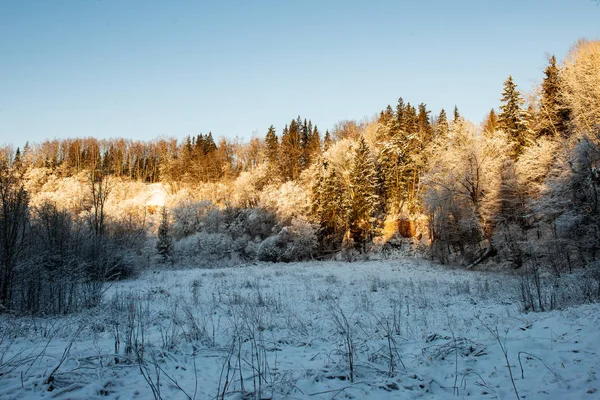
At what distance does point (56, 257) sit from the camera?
11625 mm

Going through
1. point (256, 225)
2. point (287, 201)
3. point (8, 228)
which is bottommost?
point (8, 228)

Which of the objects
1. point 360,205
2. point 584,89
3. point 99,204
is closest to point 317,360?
point 99,204

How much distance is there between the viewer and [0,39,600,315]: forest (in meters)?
11.6

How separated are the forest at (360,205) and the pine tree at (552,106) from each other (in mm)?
164

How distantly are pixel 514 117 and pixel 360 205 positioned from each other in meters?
17.9

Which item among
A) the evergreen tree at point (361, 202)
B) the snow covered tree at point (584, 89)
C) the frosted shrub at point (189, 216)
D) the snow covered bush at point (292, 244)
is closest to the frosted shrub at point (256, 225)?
the snow covered bush at point (292, 244)

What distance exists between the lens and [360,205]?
39969 mm

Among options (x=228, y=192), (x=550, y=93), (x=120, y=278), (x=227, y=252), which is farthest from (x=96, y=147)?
(x=550, y=93)

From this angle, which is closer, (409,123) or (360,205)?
(360,205)

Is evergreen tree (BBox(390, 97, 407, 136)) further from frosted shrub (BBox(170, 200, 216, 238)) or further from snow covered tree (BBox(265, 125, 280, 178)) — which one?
frosted shrub (BBox(170, 200, 216, 238))

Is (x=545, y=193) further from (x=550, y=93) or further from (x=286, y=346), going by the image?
(x=286, y=346)

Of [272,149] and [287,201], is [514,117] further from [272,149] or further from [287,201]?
[272,149]

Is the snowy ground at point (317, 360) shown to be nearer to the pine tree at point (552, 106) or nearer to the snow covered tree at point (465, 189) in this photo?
the snow covered tree at point (465, 189)

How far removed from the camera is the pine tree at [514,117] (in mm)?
31828
